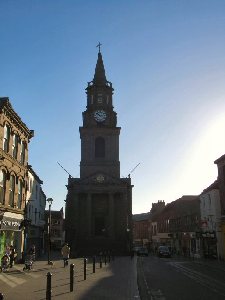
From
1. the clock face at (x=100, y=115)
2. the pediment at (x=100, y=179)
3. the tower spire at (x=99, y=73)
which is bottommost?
the pediment at (x=100, y=179)

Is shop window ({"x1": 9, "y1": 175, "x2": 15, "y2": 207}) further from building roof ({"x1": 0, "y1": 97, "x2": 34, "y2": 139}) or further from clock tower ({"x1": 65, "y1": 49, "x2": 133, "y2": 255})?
clock tower ({"x1": 65, "y1": 49, "x2": 133, "y2": 255})

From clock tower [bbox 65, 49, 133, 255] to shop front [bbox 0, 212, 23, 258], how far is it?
2756 centimetres

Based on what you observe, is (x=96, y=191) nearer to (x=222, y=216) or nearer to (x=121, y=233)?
(x=121, y=233)

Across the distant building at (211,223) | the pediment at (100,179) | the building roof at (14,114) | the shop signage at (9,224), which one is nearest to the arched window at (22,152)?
the building roof at (14,114)

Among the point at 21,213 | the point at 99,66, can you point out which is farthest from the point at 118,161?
the point at 21,213

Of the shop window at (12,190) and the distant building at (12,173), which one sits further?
the shop window at (12,190)

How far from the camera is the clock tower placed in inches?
2336

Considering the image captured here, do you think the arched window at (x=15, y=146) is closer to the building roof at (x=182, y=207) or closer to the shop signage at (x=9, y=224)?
the shop signage at (x=9, y=224)

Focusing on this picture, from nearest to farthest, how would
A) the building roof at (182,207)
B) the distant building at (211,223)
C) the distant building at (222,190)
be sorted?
the distant building at (222,190)
the distant building at (211,223)
the building roof at (182,207)

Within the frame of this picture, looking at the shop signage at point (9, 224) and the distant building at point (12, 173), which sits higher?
the distant building at point (12, 173)

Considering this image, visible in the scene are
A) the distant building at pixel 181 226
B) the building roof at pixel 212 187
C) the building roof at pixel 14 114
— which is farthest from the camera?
the distant building at pixel 181 226

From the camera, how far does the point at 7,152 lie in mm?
26141

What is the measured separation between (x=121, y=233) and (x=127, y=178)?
1054cm

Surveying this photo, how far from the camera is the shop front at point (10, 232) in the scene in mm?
25131
